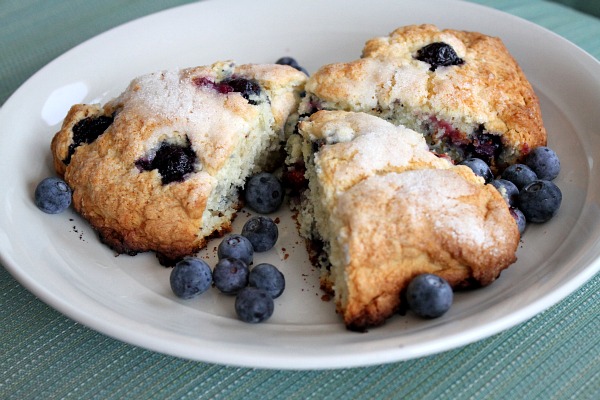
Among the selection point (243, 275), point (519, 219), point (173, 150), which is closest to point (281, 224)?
point (243, 275)

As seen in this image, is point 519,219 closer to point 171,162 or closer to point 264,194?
point 264,194

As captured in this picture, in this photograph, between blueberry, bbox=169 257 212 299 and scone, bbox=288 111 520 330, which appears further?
blueberry, bbox=169 257 212 299

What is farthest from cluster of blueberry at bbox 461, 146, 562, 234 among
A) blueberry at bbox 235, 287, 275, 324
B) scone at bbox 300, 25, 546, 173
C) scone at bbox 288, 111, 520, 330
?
blueberry at bbox 235, 287, 275, 324

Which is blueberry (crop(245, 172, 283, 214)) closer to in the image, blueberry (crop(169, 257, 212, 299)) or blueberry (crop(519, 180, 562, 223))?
blueberry (crop(169, 257, 212, 299))

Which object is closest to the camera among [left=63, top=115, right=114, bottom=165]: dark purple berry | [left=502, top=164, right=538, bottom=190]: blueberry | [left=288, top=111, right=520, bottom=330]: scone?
[left=288, top=111, right=520, bottom=330]: scone

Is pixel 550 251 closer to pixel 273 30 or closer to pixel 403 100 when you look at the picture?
pixel 403 100
